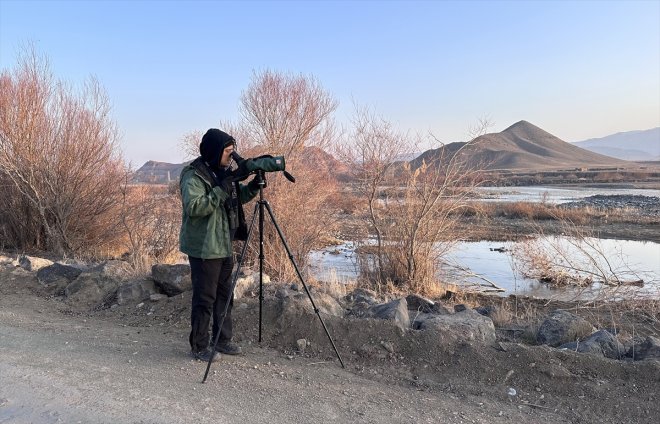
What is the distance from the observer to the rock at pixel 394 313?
5.83 metres

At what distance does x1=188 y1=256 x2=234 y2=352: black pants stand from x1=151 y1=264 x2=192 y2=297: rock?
218 centimetres

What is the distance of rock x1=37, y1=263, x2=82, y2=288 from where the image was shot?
828 cm

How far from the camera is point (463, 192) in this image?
480 inches

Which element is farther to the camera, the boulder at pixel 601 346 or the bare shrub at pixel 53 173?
the bare shrub at pixel 53 173

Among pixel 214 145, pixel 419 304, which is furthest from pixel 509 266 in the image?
pixel 214 145

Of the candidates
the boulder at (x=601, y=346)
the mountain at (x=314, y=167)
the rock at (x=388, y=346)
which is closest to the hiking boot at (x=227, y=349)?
the rock at (x=388, y=346)

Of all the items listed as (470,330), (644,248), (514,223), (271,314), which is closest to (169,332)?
(271,314)

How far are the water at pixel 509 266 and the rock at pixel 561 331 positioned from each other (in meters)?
4.93

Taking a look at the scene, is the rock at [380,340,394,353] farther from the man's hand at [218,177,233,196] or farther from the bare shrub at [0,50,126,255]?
the bare shrub at [0,50,126,255]

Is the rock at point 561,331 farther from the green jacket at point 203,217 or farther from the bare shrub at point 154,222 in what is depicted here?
the bare shrub at point 154,222

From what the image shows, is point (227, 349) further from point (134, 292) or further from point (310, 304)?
point (134, 292)

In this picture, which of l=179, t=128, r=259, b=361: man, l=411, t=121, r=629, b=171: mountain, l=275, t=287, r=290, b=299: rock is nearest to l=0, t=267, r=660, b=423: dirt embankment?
l=275, t=287, r=290, b=299: rock

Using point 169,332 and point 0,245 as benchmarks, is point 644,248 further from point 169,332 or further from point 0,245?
point 0,245

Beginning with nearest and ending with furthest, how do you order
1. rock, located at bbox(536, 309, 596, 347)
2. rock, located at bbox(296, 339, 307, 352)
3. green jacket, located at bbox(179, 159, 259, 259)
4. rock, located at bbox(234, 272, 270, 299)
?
green jacket, located at bbox(179, 159, 259, 259) < rock, located at bbox(296, 339, 307, 352) < rock, located at bbox(536, 309, 596, 347) < rock, located at bbox(234, 272, 270, 299)
